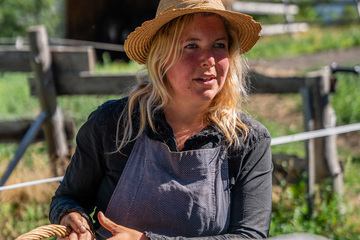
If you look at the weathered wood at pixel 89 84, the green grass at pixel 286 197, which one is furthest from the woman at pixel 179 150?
the weathered wood at pixel 89 84

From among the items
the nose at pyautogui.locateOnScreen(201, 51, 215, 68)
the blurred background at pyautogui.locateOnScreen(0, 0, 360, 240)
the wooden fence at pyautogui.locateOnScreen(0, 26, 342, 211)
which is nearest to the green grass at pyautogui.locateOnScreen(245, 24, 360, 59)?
the blurred background at pyautogui.locateOnScreen(0, 0, 360, 240)

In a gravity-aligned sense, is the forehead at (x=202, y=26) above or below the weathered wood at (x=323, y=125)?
above

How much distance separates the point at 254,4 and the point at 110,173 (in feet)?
50.3

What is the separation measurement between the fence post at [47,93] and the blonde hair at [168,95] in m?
2.27

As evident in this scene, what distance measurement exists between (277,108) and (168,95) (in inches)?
215

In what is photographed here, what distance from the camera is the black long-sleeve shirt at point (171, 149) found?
1798 millimetres

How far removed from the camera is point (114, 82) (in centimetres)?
422

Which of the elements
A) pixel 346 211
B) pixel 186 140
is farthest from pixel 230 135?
pixel 346 211

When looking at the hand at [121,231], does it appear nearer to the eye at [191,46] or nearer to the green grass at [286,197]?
the eye at [191,46]

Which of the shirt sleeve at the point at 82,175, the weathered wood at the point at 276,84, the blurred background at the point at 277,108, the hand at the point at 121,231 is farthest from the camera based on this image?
the weathered wood at the point at 276,84

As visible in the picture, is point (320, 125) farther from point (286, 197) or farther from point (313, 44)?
point (313, 44)

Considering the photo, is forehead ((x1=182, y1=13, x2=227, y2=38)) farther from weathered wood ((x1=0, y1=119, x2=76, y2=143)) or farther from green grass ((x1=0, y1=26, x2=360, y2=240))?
weathered wood ((x1=0, y1=119, x2=76, y2=143))

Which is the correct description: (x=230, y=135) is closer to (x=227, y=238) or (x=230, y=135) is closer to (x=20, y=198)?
(x=227, y=238)

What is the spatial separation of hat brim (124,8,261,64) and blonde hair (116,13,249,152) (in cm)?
4
